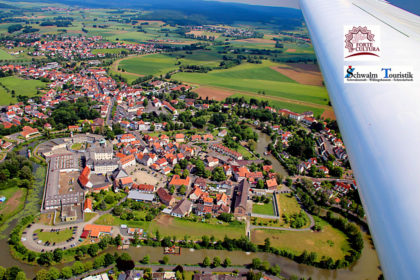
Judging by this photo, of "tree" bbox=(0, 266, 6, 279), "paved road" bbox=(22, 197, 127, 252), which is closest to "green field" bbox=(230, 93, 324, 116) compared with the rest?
"paved road" bbox=(22, 197, 127, 252)

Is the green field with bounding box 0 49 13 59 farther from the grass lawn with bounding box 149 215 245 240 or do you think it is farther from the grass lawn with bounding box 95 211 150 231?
the grass lawn with bounding box 149 215 245 240

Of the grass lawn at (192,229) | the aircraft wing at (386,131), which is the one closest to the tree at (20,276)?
the grass lawn at (192,229)

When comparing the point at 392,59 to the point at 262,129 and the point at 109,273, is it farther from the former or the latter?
the point at 262,129

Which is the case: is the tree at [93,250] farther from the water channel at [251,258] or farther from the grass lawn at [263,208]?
the grass lawn at [263,208]

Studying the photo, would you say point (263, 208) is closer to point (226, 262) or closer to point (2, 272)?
point (226, 262)

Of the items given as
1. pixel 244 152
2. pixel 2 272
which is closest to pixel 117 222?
pixel 2 272

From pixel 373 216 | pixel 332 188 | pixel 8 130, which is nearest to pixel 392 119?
pixel 373 216
